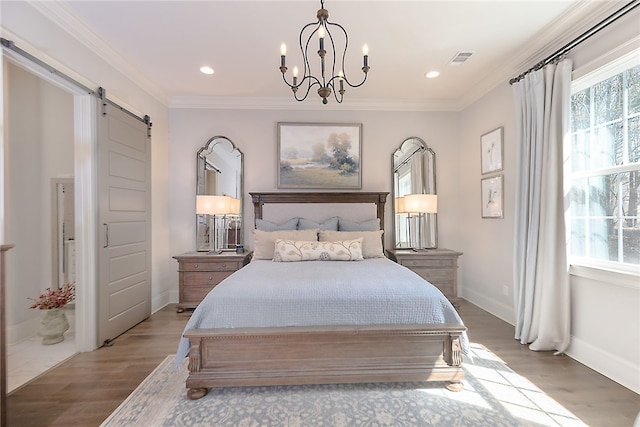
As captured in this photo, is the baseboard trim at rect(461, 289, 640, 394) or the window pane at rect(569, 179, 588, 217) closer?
the baseboard trim at rect(461, 289, 640, 394)

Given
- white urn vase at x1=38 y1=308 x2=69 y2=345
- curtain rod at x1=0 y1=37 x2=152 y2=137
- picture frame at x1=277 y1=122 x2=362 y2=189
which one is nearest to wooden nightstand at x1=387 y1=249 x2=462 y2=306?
picture frame at x1=277 y1=122 x2=362 y2=189

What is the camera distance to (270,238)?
3449mm

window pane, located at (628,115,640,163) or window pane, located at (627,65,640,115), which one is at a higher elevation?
window pane, located at (627,65,640,115)

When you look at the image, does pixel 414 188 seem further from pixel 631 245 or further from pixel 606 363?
pixel 606 363

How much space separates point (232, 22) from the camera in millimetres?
2469

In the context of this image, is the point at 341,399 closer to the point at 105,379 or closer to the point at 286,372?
the point at 286,372

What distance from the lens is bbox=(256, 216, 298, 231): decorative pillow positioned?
12.5 ft

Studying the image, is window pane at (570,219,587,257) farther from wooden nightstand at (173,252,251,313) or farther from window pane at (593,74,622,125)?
wooden nightstand at (173,252,251,313)

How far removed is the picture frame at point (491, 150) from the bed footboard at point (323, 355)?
2340 mm

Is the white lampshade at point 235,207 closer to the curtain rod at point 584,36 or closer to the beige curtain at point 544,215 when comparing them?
the beige curtain at point 544,215

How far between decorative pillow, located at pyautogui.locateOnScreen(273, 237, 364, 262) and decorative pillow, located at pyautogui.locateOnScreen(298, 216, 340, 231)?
0.63 metres

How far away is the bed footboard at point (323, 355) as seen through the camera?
193cm

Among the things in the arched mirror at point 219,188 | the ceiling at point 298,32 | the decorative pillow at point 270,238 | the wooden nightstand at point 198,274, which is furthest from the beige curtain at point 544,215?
the arched mirror at point 219,188

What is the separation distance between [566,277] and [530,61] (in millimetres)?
2140
